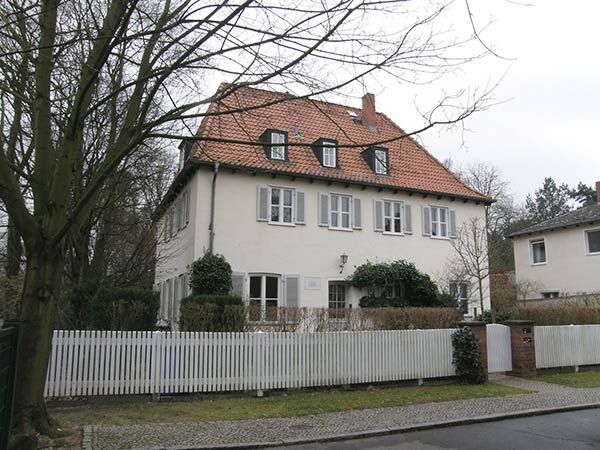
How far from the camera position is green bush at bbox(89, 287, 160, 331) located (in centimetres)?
1234

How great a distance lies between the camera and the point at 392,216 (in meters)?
23.2

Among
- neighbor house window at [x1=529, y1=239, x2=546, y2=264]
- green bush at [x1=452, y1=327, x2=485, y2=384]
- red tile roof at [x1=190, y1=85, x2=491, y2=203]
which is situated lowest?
green bush at [x1=452, y1=327, x2=485, y2=384]

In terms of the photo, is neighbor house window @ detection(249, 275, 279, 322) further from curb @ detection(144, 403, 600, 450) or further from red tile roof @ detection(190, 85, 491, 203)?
curb @ detection(144, 403, 600, 450)

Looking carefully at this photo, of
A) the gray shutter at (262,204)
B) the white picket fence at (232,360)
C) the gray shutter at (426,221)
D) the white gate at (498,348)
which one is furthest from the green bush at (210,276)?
the gray shutter at (426,221)

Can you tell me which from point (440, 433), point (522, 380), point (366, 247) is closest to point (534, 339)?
point (522, 380)

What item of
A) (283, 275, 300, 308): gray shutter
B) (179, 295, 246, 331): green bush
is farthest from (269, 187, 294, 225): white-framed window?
(179, 295, 246, 331): green bush

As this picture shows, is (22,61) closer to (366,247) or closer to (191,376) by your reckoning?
(191,376)

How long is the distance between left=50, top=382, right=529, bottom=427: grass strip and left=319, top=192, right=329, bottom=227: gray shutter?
1002 centimetres

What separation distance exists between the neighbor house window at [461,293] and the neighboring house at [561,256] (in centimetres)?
980

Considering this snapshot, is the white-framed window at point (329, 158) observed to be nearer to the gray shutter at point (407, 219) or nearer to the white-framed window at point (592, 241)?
the gray shutter at point (407, 219)

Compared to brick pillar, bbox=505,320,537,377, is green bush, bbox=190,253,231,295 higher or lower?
higher

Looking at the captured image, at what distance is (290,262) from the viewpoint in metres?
20.6

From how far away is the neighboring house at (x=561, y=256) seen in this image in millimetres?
29844

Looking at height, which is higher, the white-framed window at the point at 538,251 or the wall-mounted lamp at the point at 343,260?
the white-framed window at the point at 538,251
